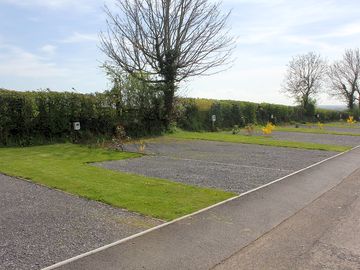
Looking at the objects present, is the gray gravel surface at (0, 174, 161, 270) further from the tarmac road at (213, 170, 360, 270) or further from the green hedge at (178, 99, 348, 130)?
the green hedge at (178, 99, 348, 130)

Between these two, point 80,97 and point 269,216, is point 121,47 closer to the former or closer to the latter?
point 80,97

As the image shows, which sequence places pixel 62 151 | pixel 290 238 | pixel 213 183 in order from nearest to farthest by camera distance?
pixel 290 238
pixel 213 183
pixel 62 151

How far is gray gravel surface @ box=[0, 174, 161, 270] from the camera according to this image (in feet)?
16.6

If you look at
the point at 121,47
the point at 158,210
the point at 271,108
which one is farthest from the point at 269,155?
the point at 271,108

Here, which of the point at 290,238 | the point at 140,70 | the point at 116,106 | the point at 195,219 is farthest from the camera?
the point at 140,70

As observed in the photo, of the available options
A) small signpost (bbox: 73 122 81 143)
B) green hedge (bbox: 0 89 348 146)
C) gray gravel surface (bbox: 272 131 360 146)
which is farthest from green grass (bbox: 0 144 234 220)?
gray gravel surface (bbox: 272 131 360 146)

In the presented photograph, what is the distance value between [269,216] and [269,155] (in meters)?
9.31

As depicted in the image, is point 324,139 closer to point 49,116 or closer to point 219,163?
point 219,163

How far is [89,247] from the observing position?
5344 millimetres

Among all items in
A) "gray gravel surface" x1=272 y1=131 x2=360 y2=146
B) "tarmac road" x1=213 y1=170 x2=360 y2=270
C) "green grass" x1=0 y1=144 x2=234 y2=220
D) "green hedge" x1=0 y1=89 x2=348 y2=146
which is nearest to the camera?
"tarmac road" x1=213 y1=170 x2=360 y2=270

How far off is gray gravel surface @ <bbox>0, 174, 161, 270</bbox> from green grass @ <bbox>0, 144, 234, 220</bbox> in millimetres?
393

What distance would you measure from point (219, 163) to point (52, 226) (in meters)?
8.00

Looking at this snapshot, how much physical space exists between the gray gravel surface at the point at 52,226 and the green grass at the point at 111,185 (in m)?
0.39

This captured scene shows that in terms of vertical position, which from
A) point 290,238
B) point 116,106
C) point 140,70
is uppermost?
point 140,70
